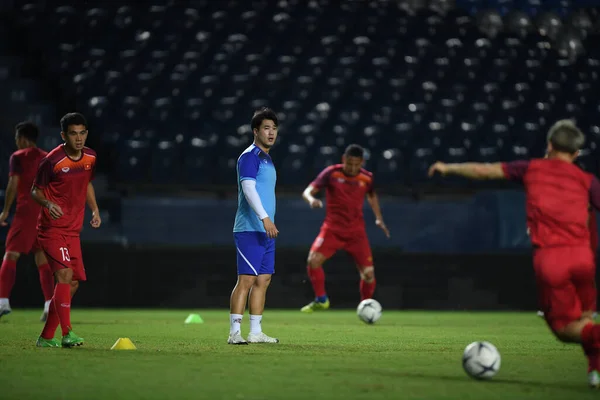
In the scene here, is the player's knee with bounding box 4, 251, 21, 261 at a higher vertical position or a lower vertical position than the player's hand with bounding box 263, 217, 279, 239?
lower

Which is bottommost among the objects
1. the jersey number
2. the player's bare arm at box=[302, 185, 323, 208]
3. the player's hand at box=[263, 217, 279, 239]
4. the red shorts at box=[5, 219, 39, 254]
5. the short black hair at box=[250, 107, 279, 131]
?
the red shorts at box=[5, 219, 39, 254]

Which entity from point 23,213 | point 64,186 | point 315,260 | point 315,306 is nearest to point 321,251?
point 315,260

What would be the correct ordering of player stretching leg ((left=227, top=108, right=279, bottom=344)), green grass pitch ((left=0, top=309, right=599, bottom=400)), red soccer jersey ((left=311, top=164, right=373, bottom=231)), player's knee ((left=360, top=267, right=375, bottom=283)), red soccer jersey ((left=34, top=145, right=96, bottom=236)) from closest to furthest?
green grass pitch ((left=0, top=309, right=599, bottom=400)) → red soccer jersey ((left=34, top=145, right=96, bottom=236)) → player stretching leg ((left=227, top=108, right=279, bottom=344)) → player's knee ((left=360, top=267, right=375, bottom=283)) → red soccer jersey ((left=311, top=164, right=373, bottom=231))

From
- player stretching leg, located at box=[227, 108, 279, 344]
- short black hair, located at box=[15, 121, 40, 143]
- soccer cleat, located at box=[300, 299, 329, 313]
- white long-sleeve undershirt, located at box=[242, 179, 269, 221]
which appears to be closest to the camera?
white long-sleeve undershirt, located at box=[242, 179, 269, 221]

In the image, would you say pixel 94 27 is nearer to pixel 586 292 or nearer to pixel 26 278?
pixel 26 278

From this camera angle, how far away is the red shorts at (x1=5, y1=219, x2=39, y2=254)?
10.6m

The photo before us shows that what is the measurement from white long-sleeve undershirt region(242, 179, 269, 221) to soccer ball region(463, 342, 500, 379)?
236 cm

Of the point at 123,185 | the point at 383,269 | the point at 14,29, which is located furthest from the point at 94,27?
the point at 383,269

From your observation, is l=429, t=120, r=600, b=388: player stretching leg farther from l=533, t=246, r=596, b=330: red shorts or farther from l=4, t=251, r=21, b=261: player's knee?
l=4, t=251, r=21, b=261: player's knee

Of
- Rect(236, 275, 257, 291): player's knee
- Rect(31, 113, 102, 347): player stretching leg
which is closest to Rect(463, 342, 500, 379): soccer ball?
Rect(236, 275, 257, 291): player's knee

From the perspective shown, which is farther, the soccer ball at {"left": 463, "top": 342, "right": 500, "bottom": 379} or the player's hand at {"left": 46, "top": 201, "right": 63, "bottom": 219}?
the player's hand at {"left": 46, "top": 201, "right": 63, "bottom": 219}

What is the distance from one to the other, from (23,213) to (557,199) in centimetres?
709

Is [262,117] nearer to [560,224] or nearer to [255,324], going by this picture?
[255,324]

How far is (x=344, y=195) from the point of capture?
12.2 m
